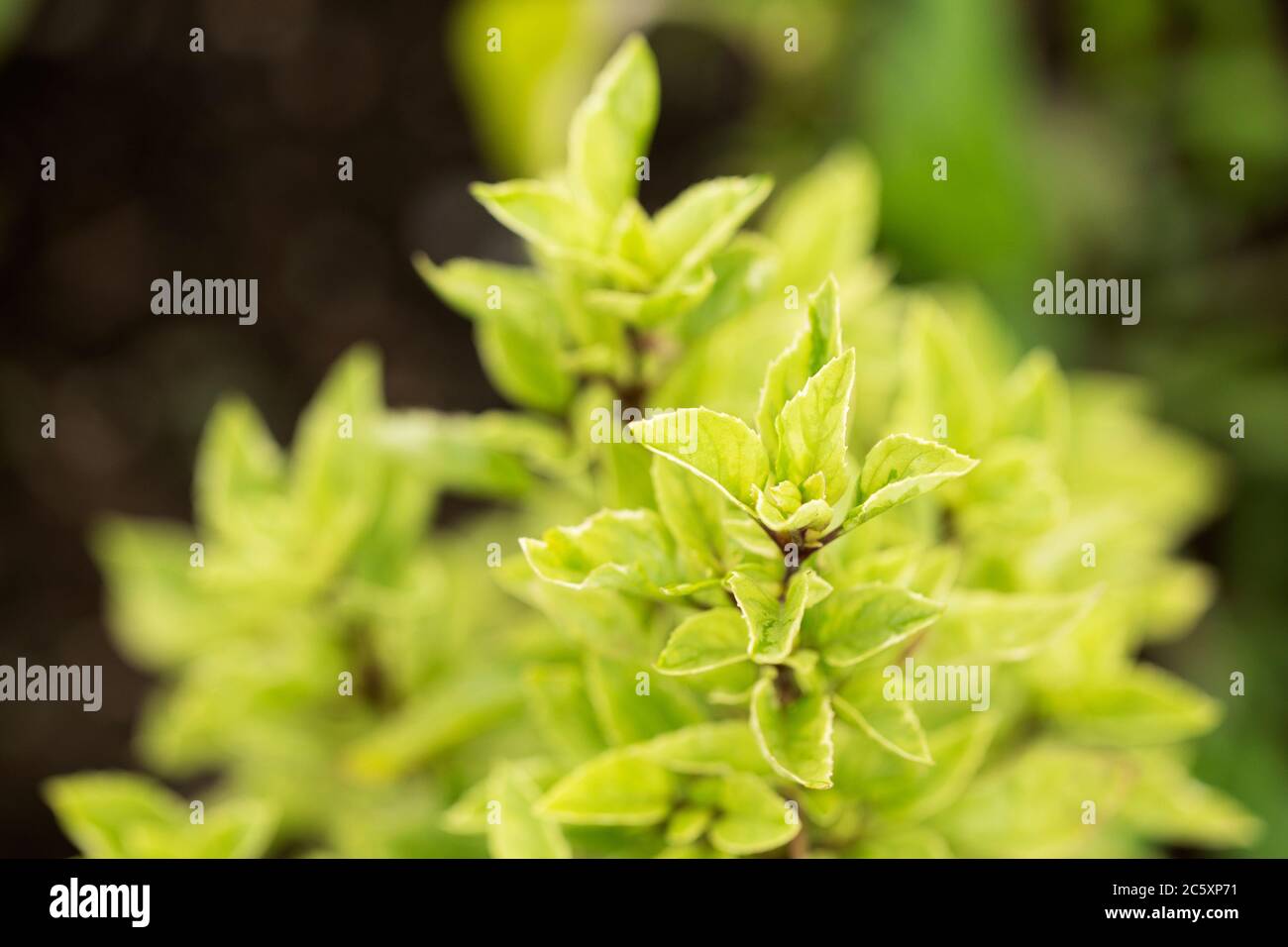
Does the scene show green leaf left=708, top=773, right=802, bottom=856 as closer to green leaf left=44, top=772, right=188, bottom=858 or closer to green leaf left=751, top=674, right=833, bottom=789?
green leaf left=751, top=674, right=833, bottom=789

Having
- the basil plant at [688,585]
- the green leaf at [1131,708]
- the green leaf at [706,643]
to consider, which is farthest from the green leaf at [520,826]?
the green leaf at [1131,708]

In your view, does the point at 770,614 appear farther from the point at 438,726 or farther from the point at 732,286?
the point at 438,726

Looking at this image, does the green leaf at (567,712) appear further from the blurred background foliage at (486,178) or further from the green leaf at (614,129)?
the blurred background foliage at (486,178)

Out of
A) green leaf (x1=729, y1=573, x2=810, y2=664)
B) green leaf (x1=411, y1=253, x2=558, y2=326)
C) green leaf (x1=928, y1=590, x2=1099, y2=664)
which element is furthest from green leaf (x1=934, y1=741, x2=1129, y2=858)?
green leaf (x1=411, y1=253, x2=558, y2=326)

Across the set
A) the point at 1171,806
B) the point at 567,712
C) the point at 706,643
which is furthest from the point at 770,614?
the point at 1171,806

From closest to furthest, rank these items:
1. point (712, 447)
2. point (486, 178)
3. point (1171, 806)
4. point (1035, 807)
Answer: point (712, 447) < point (1035, 807) < point (1171, 806) < point (486, 178)
